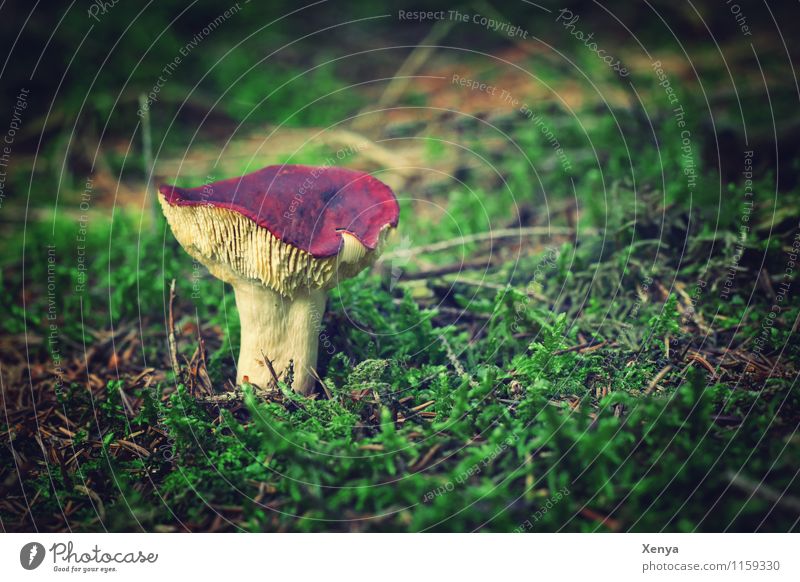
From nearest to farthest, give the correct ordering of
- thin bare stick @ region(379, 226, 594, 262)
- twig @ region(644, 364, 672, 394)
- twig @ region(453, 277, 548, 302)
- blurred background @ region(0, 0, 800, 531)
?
blurred background @ region(0, 0, 800, 531) < twig @ region(644, 364, 672, 394) < twig @ region(453, 277, 548, 302) < thin bare stick @ region(379, 226, 594, 262)

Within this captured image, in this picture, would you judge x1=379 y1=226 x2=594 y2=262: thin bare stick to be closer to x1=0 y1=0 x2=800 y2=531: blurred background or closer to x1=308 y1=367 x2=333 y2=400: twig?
x1=0 y1=0 x2=800 y2=531: blurred background

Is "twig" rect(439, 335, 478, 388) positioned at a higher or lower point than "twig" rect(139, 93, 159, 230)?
lower

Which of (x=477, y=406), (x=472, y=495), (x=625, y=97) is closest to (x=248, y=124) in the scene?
(x=625, y=97)

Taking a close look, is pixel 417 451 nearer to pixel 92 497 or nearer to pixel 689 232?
pixel 92 497

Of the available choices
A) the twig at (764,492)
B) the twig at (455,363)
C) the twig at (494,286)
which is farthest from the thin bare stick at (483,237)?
the twig at (764,492)
